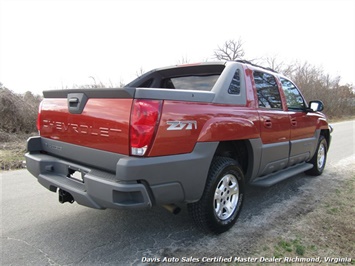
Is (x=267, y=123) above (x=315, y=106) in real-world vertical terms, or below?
below

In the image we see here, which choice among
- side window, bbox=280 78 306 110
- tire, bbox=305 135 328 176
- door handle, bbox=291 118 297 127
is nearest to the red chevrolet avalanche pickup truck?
door handle, bbox=291 118 297 127

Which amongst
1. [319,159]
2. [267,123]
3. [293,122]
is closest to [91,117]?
[267,123]

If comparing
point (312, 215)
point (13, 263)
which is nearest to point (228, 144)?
point (312, 215)

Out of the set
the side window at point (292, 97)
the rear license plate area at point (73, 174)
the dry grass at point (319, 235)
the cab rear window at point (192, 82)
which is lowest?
the dry grass at point (319, 235)

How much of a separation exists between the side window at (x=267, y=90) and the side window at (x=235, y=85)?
48cm

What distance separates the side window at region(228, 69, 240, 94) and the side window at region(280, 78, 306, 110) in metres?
1.51

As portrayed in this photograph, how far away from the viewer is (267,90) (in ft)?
13.1

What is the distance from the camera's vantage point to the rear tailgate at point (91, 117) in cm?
239

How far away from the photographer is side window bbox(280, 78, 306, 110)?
14.9 feet

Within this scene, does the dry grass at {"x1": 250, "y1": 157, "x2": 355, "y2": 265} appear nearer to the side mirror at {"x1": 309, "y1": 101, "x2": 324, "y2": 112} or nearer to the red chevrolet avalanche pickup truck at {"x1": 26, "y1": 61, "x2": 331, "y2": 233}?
the red chevrolet avalanche pickup truck at {"x1": 26, "y1": 61, "x2": 331, "y2": 233}

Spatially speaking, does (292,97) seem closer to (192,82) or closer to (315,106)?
(315,106)

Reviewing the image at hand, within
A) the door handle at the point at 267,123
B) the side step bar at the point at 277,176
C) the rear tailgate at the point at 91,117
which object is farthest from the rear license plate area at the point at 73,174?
the door handle at the point at 267,123

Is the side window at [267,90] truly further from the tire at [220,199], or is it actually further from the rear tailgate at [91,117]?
the rear tailgate at [91,117]

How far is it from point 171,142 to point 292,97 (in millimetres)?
3220
